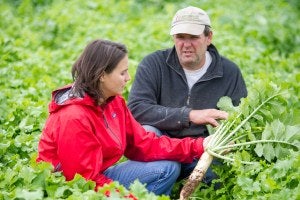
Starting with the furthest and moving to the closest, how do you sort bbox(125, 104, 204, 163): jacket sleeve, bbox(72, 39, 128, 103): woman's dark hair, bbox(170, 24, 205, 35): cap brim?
1. bbox(170, 24, 205, 35): cap brim
2. bbox(125, 104, 204, 163): jacket sleeve
3. bbox(72, 39, 128, 103): woman's dark hair

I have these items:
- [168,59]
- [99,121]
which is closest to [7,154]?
[99,121]

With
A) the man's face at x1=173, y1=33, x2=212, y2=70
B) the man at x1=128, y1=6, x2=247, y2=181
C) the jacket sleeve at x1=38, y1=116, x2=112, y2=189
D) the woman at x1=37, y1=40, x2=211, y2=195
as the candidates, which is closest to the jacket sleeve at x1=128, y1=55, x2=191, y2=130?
the man at x1=128, y1=6, x2=247, y2=181

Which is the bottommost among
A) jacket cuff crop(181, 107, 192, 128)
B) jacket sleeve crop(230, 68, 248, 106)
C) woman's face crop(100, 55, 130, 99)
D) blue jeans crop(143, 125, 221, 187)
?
blue jeans crop(143, 125, 221, 187)

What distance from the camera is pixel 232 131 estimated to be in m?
5.27

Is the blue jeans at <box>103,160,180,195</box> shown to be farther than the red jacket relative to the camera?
Yes

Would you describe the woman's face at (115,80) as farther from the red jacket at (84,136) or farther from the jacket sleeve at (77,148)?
the jacket sleeve at (77,148)

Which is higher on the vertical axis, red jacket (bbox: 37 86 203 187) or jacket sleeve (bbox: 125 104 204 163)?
red jacket (bbox: 37 86 203 187)

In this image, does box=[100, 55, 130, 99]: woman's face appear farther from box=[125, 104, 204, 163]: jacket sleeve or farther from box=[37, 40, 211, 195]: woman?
box=[125, 104, 204, 163]: jacket sleeve

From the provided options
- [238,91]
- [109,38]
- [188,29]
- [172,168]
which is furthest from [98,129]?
[109,38]

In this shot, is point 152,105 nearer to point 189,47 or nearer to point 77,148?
point 189,47

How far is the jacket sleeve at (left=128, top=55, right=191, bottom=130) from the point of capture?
5566 millimetres

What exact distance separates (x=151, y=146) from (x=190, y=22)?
1238 millimetres

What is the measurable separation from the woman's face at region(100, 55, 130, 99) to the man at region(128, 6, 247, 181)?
3.19ft

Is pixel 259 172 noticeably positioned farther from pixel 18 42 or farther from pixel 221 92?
pixel 18 42
